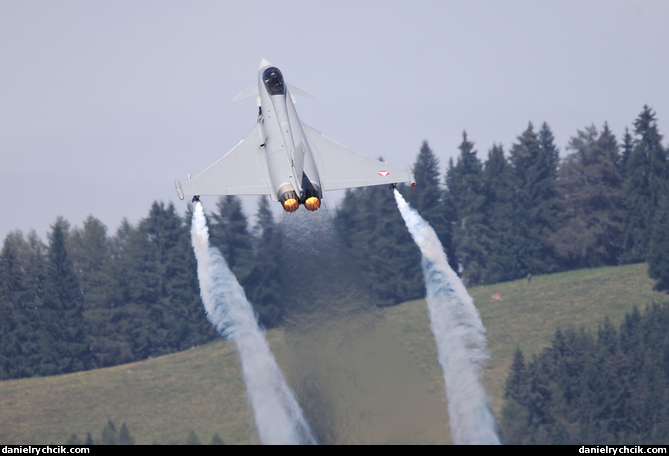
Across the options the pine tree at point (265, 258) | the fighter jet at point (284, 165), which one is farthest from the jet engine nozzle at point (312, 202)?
the pine tree at point (265, 258)

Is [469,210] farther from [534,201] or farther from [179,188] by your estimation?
[179,188]

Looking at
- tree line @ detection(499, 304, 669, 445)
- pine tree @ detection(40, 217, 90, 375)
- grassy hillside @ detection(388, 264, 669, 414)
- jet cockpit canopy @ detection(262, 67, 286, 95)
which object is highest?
jet cockpit canopy @ detection(262, 67, 286, 95)

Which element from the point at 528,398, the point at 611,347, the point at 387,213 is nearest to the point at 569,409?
the point at 528,398

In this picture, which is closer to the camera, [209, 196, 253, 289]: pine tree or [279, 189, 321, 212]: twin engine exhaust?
[279, 189, 321, 212]: twin engine exhaust

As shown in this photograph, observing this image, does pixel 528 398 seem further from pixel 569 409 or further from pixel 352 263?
pixel 352 263

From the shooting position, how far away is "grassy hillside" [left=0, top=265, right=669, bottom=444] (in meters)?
60.4

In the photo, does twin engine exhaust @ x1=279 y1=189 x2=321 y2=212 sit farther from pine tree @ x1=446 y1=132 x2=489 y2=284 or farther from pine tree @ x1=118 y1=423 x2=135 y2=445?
pine tree @ x1=446 y1=132 x2=489 y2=284

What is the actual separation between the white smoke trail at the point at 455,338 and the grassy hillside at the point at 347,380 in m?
1.23

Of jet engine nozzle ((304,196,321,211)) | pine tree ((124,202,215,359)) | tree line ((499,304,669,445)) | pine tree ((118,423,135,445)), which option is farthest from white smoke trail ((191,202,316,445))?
pine tree ((124,202,215,359))

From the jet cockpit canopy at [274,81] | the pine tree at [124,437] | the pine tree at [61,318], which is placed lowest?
the pine tree at [124,437]

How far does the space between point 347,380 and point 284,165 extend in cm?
1675

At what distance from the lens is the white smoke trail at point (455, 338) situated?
56.2m

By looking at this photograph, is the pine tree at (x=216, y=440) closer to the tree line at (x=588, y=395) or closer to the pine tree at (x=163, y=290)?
the tree line at (x=588, y=395)

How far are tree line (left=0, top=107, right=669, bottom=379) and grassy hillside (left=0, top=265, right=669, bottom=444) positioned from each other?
5.67 m
